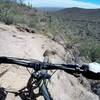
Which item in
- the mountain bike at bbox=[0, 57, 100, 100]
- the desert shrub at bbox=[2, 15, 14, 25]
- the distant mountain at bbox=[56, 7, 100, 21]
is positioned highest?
the mountain bike at bbox=[0, 57, 100, 100]

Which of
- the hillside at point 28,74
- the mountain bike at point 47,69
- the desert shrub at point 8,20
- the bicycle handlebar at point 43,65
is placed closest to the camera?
the mountain bike at point 47,69

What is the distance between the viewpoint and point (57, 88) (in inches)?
314

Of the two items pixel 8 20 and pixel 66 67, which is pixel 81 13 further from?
pixel 66 67

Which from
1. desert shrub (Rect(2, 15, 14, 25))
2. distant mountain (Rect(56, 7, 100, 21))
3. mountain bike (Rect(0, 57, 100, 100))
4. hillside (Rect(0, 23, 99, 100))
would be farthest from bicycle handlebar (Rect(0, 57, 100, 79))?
distant mountain (Rect(56, 7, 100, 21))

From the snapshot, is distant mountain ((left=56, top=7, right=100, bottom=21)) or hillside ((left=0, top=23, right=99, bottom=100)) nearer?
hillside ((left=0, top=23, right=99, bottom=100))

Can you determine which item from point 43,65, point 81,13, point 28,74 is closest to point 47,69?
point 43,65

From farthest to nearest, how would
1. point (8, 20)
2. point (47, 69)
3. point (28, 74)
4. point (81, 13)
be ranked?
1. point (81, 13)
2. point (8, 20)
3. point (28, 74)
4. point (47, 69)

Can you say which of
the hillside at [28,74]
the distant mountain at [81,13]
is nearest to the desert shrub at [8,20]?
the hillside at [28,74]

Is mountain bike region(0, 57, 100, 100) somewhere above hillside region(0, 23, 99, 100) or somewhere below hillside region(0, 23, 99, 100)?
above

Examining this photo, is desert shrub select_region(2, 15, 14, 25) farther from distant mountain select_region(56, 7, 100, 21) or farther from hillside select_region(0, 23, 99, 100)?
distant mountain select_region(56, 7, 100, 21)

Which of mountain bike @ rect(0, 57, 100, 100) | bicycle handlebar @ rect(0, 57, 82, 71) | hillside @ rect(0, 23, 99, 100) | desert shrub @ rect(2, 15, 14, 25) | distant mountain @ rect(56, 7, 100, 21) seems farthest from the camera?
distant mountain @ rect(56, 7, 100, 21)

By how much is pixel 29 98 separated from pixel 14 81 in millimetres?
2047

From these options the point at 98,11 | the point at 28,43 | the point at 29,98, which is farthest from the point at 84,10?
the point at 29,98

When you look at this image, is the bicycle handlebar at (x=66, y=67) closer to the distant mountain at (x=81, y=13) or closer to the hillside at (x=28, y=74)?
the hillside at (x=28, y=74)
